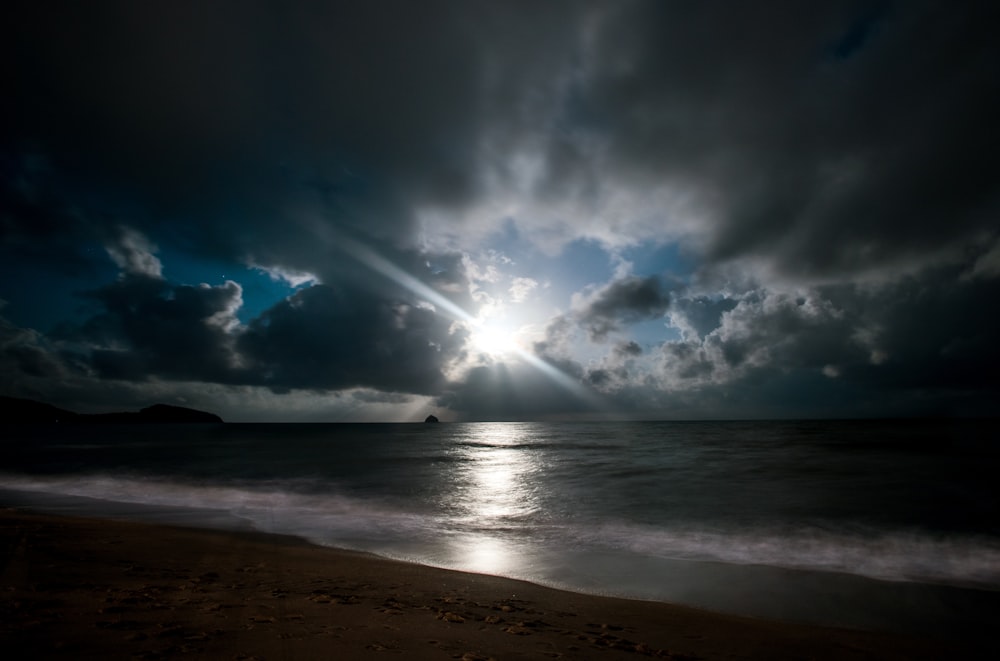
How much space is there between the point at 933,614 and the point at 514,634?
25.7ft

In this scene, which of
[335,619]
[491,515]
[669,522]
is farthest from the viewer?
[491,515]

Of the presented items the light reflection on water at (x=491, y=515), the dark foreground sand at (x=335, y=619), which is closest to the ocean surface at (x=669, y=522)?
the light reflection on water at (x=491, y=515)

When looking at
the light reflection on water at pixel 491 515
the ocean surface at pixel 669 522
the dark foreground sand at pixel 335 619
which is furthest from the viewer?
the light reflection on water at pixel 491 515

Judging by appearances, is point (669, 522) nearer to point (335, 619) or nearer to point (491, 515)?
point (491, 515)

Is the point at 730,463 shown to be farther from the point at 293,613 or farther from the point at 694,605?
the point at 293,613

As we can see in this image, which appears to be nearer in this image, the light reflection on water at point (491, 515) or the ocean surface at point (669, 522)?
the ocean surface at point (669, 522)

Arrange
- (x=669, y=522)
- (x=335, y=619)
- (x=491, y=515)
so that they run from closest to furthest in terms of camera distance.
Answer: (x=335, y=619) < (x=669, y=522) < (x=491, y=515)

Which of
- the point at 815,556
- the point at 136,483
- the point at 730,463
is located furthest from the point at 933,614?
the point at 136,483

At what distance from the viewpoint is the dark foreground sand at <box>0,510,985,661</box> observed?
4.55 meters

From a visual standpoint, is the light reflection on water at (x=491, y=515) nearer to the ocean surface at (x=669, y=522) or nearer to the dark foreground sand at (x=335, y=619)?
the ocean surface at (x=669, y=522)

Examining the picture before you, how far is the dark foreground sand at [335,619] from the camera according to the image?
14.9 feet

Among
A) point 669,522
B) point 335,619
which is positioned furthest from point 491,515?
point 335,619

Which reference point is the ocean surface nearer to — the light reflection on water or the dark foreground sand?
the light reflection on water

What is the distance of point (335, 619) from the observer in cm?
558
